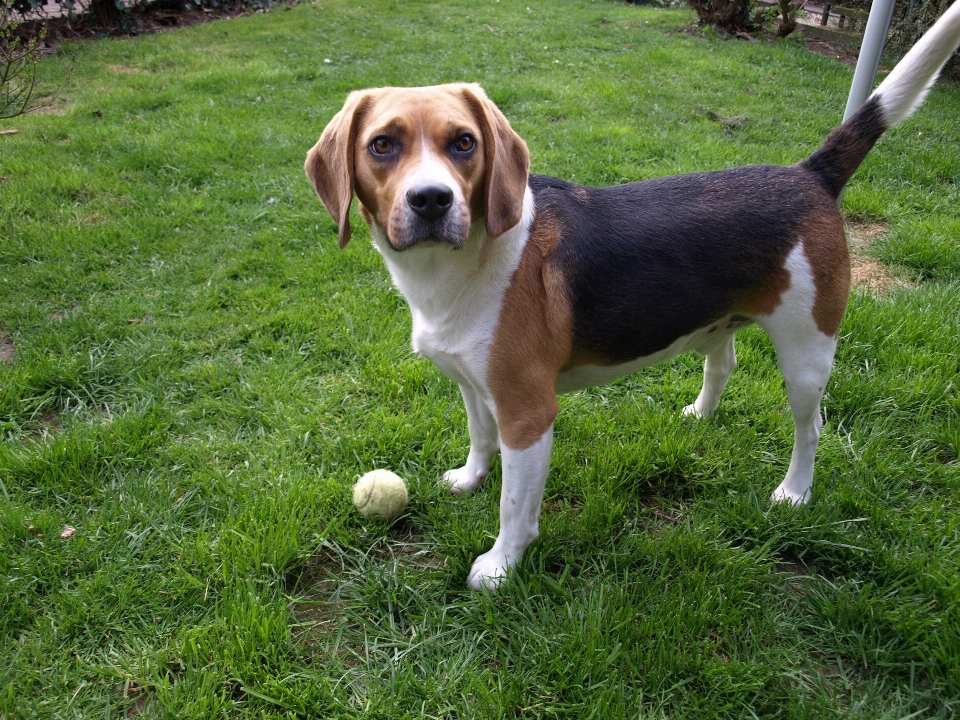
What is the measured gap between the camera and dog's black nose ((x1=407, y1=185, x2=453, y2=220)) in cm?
212

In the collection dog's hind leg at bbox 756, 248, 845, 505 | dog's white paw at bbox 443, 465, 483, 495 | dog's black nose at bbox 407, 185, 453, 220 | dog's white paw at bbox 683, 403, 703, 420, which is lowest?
dog's white paw at bbox 443, 465, 483, 495

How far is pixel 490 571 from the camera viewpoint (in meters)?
2.71

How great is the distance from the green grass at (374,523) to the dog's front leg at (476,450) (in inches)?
4.3

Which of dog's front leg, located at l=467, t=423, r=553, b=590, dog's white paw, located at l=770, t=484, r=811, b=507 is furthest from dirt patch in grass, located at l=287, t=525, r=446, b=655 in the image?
dog's white paw, located at l=770, t=484, r=811, b=507

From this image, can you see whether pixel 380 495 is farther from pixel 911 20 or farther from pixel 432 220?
pixel 911 20

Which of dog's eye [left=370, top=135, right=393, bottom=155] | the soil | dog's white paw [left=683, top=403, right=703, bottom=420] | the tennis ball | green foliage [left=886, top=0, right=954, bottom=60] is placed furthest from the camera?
A: the soil

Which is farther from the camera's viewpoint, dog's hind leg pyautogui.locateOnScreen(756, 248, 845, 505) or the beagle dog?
dog's hind leg pyautogui.locateOnScreen(756, 248, 845, 505)

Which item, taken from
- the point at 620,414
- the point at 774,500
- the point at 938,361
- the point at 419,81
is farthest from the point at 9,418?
the point at 419,81

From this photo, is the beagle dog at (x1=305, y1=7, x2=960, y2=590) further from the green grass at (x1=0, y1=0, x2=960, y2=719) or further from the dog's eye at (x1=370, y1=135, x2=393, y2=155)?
the green grass at (x1=0, y1=0, x2=960, y2=719)

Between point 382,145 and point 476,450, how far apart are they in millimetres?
1529

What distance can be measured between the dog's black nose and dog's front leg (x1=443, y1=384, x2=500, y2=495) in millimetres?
1107

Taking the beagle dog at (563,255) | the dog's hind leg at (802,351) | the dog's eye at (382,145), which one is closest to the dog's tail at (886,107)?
the beagle dog at (563,255)

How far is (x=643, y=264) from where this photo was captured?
8.52 feet

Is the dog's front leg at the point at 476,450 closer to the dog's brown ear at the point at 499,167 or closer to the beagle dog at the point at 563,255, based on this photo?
the beagle dog at the point at 563,255
